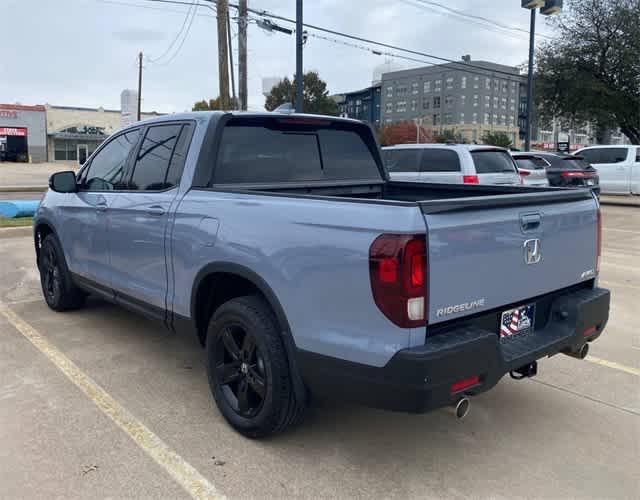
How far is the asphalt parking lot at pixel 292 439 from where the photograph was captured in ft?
9.67

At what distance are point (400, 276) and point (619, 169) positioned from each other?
19.2 metres

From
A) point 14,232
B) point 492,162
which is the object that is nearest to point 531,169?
point 492,162

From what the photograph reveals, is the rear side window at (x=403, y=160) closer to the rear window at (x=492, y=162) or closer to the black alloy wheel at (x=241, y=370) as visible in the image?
the rear window at (x=492, y=162)

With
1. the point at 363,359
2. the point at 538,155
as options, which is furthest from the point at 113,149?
the point at 538,155

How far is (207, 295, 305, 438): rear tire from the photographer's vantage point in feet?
10.3

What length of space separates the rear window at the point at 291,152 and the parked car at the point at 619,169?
17.1 meters

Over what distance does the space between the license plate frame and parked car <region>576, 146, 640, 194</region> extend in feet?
59.2

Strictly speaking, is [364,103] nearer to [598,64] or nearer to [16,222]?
[598,64]

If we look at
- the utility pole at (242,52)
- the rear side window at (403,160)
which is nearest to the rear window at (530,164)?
the rear side window at (403,160)

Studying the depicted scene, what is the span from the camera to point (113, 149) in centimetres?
505

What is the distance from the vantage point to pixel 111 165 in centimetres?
496

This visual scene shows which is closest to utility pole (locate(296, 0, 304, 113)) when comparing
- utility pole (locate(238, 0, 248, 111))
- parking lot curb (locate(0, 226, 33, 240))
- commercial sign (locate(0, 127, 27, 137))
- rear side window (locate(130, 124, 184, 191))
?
utility pole (locate(238, 0, 248, 111))

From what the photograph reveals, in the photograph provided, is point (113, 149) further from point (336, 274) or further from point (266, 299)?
point (336, 274)

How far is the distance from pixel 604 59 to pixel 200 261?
30199mm
